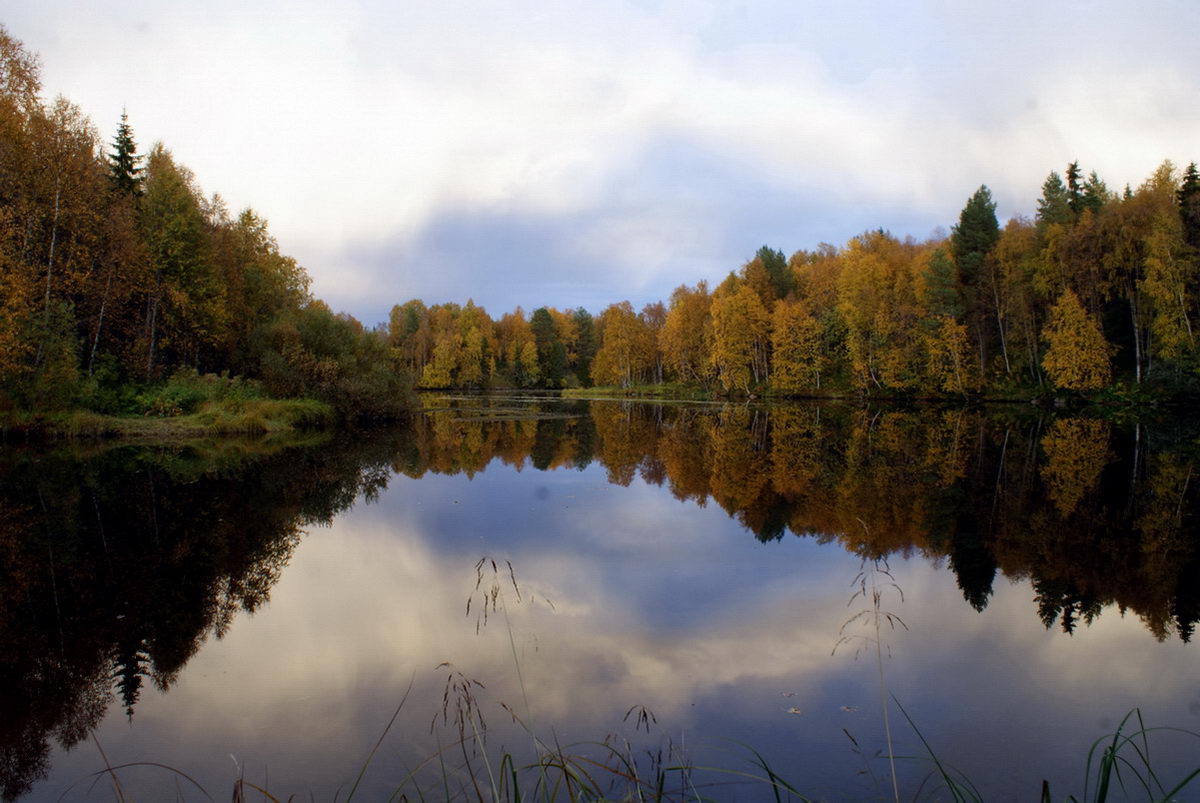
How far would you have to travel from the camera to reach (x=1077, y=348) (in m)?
38.5

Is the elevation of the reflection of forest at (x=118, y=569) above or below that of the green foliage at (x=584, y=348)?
below

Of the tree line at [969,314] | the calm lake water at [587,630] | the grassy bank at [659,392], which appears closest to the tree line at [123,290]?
the calm lake water at [587,630]

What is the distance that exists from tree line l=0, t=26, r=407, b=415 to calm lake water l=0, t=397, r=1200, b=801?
356 inches

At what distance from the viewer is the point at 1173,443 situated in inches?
813

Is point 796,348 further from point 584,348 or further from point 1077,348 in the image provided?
point 584,348

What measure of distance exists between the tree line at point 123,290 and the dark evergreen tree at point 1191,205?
138ft

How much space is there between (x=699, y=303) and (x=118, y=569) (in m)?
62.8

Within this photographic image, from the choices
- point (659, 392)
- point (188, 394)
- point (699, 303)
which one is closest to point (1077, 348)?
point (699, 303)

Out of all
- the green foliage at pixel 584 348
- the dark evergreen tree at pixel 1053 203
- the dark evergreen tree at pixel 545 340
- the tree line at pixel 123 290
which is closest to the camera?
the tree line at pixel 123 290

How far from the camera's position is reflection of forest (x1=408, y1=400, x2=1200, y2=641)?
25.4 feet

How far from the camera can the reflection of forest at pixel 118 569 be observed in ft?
15.4

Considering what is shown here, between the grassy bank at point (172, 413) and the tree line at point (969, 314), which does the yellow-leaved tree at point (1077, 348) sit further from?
the grassy bank at point (172, 413)

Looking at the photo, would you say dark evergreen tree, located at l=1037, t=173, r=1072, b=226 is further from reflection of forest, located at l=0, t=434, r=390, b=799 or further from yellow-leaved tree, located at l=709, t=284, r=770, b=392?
reflection of forest, located at l=0, t=434, r=390, b=799

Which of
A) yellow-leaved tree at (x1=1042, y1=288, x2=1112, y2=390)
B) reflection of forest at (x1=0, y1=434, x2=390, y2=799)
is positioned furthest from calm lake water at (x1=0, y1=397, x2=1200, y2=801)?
yellow-leaved tree at (x1=1042, y1=288, x2=1112, y2=390)
